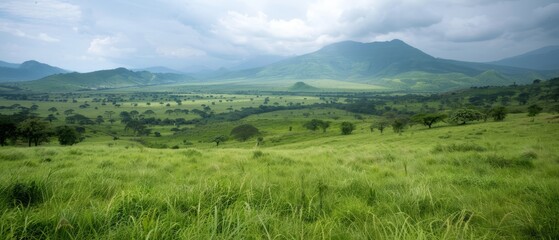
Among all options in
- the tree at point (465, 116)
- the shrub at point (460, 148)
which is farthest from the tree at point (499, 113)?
the shrub at point (460, 148)

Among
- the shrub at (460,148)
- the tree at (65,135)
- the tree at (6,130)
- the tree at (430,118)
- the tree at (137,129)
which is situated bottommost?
the tree at (137,129)

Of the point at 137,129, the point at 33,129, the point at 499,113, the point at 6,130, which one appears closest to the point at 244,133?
the point at 137,129

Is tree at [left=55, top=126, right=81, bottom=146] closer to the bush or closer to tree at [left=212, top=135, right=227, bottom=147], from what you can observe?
tree at [left=212, top=135, right=227, bottom=147]

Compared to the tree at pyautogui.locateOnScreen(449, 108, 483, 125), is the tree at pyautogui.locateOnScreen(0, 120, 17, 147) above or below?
below

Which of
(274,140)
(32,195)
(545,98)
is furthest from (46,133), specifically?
(545,98)

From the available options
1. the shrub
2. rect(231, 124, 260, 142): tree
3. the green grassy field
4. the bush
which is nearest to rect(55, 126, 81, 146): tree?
rect(231, 124, 260, 142): tree

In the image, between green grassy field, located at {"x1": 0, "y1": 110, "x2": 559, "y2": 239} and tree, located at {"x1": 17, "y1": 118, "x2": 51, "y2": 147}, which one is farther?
tree, located at {"x1": 17, "y1": 118, "x2": 51, "y2": 147}

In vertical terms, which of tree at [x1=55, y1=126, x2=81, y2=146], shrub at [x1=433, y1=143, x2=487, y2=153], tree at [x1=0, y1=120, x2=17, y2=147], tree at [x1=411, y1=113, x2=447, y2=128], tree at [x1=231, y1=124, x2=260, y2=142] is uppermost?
shrub at [x1=433, y1=143, x2=487, y2=153]

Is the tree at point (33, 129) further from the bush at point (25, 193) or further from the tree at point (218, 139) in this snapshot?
the bush at point (25, 193)

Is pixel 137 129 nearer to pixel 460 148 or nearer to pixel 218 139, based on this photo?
pixel 218 139

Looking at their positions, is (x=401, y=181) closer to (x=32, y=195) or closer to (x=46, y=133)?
(x=32, y=195)

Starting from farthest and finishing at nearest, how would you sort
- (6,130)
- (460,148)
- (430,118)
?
(430,118) → (6,130) → (460,148)

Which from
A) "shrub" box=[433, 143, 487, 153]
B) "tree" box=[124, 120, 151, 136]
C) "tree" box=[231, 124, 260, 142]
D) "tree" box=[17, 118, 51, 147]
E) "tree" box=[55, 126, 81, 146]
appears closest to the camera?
"shrub" box=[433, 143, 487, 153]

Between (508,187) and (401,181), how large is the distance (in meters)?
2.12
